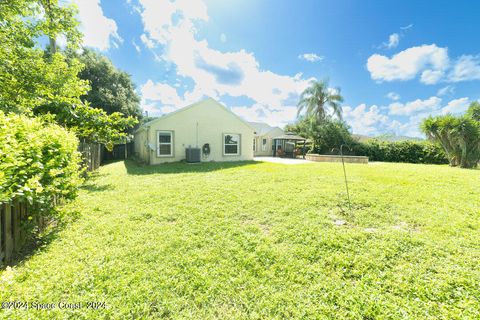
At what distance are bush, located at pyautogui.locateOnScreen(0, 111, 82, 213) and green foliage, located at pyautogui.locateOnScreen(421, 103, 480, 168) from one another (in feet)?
54.0

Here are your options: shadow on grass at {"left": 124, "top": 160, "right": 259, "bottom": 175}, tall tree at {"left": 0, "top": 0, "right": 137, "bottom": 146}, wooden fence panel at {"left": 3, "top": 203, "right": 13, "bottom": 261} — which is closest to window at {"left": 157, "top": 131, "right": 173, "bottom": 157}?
shadow on grass at {"left": 124, "top": 160, "right": 259, "bottom": 175}

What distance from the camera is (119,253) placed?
101 inches

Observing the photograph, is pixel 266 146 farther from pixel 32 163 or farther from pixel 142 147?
pixel 32 163

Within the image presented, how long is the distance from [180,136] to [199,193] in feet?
25.1

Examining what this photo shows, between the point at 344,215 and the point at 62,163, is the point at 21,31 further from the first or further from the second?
the point at 344,215

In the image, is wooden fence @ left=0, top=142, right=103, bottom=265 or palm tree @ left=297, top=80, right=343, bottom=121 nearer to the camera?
wooden fence @ left=0, top=142, right=103, bottom=265

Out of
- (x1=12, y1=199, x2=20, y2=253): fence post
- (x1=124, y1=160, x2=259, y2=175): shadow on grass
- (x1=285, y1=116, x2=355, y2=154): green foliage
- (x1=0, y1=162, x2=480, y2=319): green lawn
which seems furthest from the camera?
(x1=285, y1=116, x2=355, y2=154): green foliage

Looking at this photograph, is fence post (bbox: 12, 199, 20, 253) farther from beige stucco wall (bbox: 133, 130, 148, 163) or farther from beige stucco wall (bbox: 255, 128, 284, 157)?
beige stucco wall (bbox: 255, 128, 284, 157)

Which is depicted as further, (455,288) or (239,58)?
(239,58)

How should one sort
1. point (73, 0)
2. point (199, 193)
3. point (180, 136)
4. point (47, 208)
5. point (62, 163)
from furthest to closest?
1. point (180, 136)
2. point (73, 0)
3. point (199, 193)
4. point (62, 163)
5. point (47, 208)

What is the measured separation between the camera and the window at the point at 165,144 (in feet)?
37.8

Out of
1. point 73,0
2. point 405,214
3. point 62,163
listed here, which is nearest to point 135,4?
point 73,0

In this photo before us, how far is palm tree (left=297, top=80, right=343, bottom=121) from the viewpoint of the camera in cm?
2431

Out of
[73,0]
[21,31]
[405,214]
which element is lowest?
Result: [405,214]
